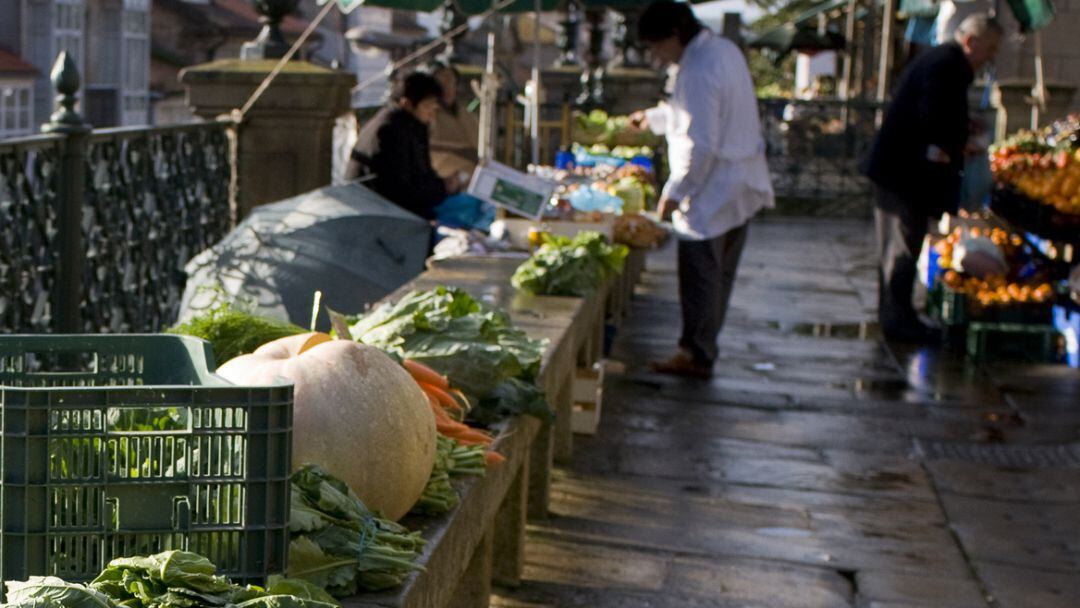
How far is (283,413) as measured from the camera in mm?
2619

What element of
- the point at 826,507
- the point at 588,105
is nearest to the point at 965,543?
the point at 826,507

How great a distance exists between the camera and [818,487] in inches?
277

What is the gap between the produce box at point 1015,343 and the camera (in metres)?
10.4

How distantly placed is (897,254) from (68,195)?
5957 millimetres

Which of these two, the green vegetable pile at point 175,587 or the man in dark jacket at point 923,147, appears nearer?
the green vegetable pile at point 175,587

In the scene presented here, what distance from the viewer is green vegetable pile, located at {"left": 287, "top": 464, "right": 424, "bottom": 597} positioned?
2873 mm

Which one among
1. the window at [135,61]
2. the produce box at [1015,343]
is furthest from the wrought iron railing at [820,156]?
the window at [135,61]

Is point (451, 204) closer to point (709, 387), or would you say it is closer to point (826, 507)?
point (709, 387)

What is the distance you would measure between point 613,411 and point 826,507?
2013mm

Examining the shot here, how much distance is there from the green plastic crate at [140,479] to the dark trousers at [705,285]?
22.1 feet

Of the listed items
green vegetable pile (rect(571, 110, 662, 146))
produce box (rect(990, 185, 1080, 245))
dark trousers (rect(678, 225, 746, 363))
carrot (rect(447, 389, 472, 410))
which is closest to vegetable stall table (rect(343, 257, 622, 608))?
carrot (rect(447, 389, 472, 410))

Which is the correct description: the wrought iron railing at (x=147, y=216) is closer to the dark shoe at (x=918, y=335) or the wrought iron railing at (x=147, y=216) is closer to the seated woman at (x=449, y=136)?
the seated woman at (x=449, y=136)

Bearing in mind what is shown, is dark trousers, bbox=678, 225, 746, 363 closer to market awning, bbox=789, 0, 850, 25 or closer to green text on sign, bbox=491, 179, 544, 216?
green text on sign, bbox=491, 179, 544, 216

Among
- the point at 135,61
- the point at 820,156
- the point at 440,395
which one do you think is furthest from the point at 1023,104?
the point at 135,61
